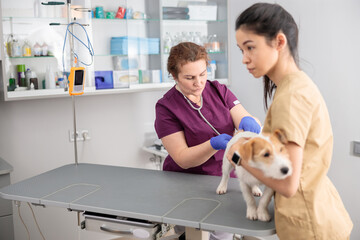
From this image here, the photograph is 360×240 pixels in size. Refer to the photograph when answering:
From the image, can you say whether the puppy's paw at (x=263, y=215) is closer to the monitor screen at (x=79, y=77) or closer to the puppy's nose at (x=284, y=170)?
Answer: the puppy's nose at (x=284, y=170)

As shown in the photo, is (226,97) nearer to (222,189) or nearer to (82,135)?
(222,189)

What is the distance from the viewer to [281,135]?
3.63ft

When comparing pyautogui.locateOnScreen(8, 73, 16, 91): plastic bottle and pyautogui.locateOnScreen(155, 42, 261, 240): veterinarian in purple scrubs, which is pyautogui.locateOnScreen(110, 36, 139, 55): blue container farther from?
pyautogui.locateOnScreen(155, 42, 261, 240): veterinarian in purple scrubs

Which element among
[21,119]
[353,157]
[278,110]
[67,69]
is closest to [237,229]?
[278,110]

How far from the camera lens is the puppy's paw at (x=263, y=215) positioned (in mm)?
1372

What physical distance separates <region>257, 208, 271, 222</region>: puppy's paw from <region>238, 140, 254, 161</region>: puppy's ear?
0.97 feet

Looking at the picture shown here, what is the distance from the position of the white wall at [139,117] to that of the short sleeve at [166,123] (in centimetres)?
124

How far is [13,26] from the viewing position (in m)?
2.60

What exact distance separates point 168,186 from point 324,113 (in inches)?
33.0

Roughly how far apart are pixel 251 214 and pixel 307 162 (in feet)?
1.02

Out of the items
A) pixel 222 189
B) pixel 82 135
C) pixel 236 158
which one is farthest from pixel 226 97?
pixel 82 135

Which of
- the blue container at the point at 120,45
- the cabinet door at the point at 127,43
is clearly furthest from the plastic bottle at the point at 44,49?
the blue container at the point at 120,45

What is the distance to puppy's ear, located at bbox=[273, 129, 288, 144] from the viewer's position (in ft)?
3.62

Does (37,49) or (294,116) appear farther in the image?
(37,49)
